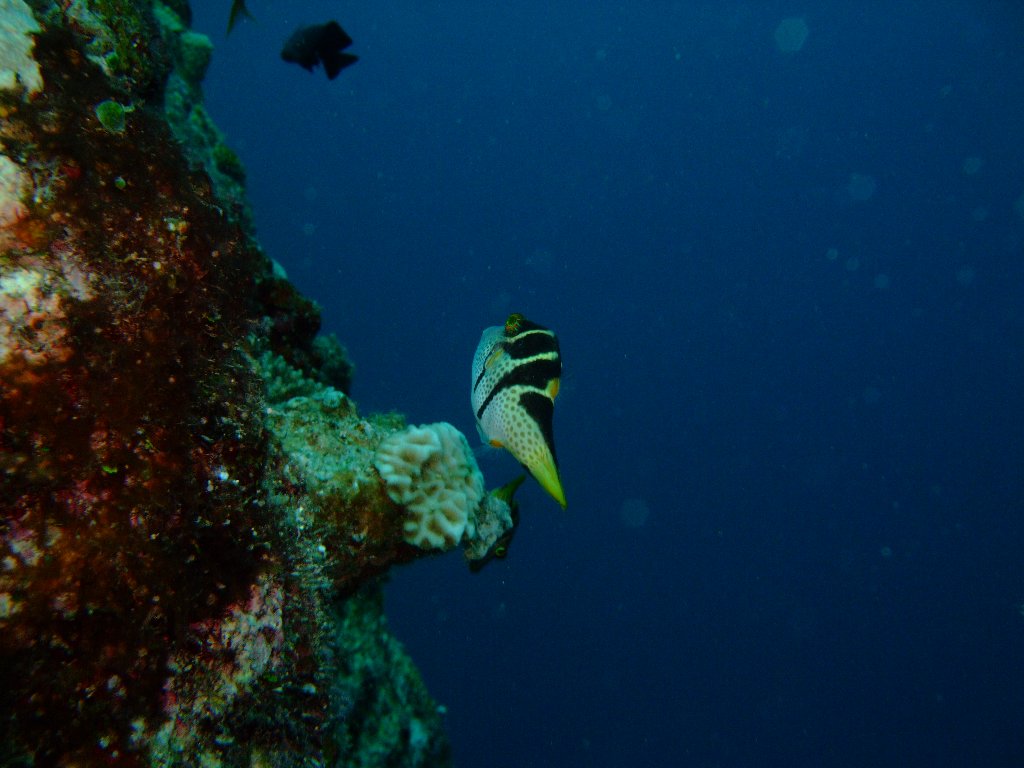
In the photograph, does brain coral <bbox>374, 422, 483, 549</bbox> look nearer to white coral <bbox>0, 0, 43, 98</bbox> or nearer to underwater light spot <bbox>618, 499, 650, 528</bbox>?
white coral <bbox>0, 0, 43, 98</bbox>

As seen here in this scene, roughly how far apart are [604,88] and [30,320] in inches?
4611

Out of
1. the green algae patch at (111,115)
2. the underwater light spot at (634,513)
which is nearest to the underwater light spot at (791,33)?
the underwater light spot at (634,513)

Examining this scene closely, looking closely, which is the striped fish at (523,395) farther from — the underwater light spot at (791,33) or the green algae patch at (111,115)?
the underwater light spot at (791,33)

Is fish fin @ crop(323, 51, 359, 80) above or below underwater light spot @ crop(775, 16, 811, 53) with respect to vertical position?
below

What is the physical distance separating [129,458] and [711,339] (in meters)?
72.4

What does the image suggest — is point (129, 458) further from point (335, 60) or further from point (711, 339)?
point (711, 339)

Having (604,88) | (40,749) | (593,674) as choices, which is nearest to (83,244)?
(40,749)

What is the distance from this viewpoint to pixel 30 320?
131 cm

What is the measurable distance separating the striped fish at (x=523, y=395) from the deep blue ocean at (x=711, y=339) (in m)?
12.9

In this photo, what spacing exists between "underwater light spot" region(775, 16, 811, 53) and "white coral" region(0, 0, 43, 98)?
11327cm

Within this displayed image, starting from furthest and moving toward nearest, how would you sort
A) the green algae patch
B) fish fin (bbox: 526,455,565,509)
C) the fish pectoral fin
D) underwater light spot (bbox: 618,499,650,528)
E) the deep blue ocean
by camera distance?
1. underwater light spot (bbox: 618,499,650,528)
2. the deep blue ocean
3. the fish pectoral fin
4. fish fin (bbox: 526,455,565,509)
5. the green algae patch

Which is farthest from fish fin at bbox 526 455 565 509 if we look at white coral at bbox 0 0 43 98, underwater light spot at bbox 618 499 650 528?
underwater light spot at bbox 618 499 650 528

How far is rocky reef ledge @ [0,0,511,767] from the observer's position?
4.11 feet

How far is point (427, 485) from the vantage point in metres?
2.96
